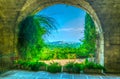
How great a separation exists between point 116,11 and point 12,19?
3.20m

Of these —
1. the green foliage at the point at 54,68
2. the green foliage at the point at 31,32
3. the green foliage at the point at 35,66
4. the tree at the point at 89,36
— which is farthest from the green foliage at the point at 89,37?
the green foliage at the point at 35,66

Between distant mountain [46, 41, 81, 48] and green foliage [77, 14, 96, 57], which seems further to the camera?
distant mountain [46, 41, 81, 48]

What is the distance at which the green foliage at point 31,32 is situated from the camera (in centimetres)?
898

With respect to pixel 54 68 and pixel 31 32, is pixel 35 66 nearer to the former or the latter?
pixel 54 68

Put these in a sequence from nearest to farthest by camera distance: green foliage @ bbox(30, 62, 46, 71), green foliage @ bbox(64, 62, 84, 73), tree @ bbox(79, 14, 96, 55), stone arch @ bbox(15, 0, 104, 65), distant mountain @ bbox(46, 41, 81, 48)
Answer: green foliage @ bbox(64, 62, 84, 73), green foliage @ bbox(30, 62, 46, 71), stone arch @ bbox(15, 0, 104, 65), tree @ bbox(79, 14, 96, 55), distant mountain @ bbox(46, 41, 81, 48)

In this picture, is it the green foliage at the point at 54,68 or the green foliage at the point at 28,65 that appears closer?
the green foliage at the point at 54,68

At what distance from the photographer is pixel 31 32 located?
355 inches

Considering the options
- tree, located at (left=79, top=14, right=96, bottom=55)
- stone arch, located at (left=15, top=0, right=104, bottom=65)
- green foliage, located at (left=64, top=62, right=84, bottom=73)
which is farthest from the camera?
tree, located at (left=79, top=14, right=96, bottom=55)

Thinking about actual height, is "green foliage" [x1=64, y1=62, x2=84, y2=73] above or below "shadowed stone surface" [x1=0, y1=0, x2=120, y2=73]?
below

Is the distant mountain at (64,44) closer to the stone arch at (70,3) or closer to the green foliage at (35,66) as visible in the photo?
the stone arch at (70,3)

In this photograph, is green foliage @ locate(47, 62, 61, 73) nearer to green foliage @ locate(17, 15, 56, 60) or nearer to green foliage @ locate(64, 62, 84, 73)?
green foliage @ locate(64, 62, 84, 73)

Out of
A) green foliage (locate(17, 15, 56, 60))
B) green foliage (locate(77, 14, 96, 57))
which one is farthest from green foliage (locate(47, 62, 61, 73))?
green foliage (locate(77, 14, 96, 57))

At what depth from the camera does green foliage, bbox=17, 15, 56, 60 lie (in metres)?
8.98

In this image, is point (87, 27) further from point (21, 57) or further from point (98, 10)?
point (21, 57)
